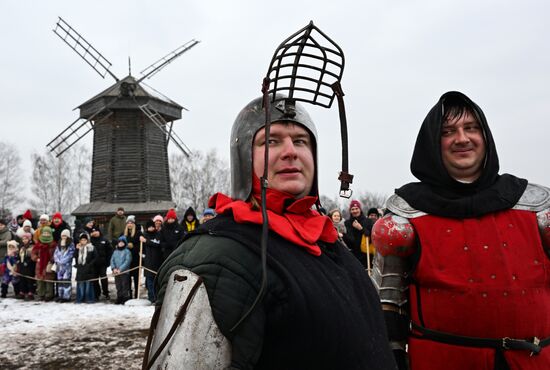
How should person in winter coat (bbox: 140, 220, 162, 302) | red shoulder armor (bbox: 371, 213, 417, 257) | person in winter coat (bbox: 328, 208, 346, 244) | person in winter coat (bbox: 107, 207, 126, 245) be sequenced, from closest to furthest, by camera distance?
1. red shoulder armor (bbox: 371, 213, 417, 257)
2. person in winter coat (bbox: 328, 208, 346, 244)
3. person in winter coat (bbox: 140, 220, 162, 302)
4. person in winter coat (bbox: 107, 207, 126, 245)

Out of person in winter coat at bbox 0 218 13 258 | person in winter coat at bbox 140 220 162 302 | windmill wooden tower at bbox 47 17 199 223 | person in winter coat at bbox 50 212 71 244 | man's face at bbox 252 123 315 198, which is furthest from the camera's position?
windmill wooden tower at bbox 47 17 199 223

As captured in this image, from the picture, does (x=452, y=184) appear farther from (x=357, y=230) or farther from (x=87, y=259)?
(x=87, y=259)

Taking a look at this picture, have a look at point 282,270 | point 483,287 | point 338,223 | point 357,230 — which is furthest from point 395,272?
point 357,230

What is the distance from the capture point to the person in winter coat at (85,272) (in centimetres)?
853

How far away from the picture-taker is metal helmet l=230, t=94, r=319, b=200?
155 centimetres

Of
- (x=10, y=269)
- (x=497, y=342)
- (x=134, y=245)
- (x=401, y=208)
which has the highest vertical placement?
(x=134, y=245)

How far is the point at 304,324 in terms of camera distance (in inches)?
46.7

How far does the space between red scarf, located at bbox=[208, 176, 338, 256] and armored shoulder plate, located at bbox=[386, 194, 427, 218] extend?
81 centimetres

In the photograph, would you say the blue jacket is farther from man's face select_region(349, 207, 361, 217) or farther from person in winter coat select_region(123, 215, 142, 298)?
man's face select_region(349, 207, 361, 217)

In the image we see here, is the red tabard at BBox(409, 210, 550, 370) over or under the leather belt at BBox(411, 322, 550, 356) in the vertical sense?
over

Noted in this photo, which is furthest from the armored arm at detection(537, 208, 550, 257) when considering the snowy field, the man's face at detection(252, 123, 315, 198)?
the snowy field

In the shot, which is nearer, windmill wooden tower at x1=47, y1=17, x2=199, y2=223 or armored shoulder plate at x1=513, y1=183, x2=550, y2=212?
armored shoulder plate at x1=513, y1=183, x2=550, y2=212

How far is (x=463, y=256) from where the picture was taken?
2000 mm

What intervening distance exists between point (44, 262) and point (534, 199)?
945 centimetres
